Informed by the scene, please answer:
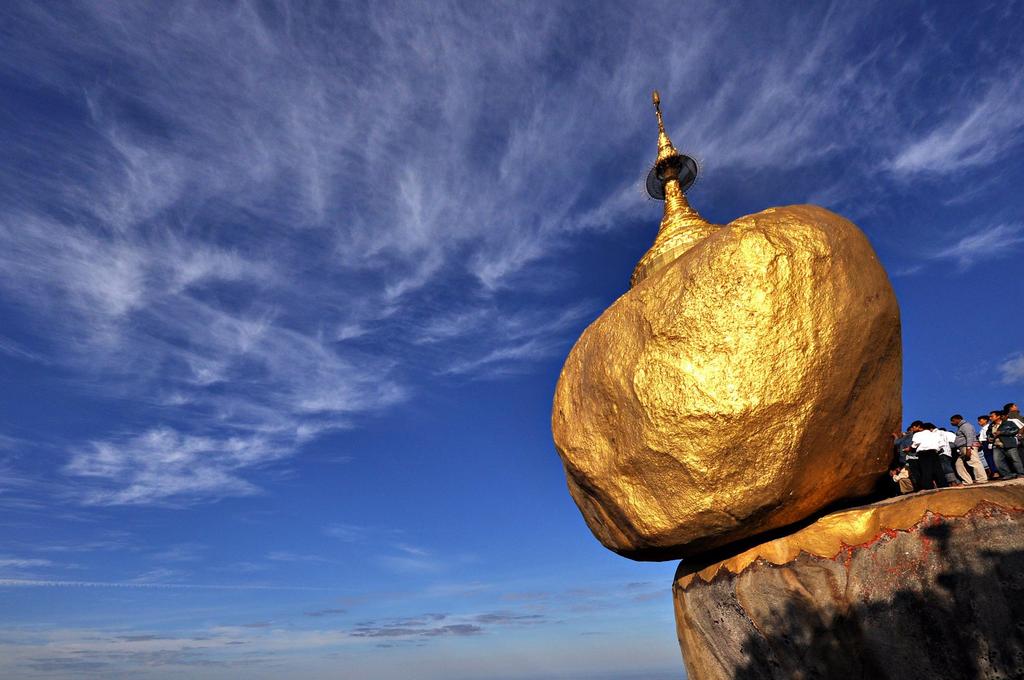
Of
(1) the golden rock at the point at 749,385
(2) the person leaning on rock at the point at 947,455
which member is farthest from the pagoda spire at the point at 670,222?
(2) the person leaning on rock at the point at 947,455

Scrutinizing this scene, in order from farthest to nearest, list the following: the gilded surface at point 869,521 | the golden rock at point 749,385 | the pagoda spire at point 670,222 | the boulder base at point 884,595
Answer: the pagoda spire at point 670,222
the golden rock at point 749,385
the gilded surface at point 869,521
the boulder base at point 884,595

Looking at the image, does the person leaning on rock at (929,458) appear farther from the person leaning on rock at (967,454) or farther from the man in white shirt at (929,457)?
the person leaning on rock at (967,454)

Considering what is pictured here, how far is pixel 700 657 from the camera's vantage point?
8484mm

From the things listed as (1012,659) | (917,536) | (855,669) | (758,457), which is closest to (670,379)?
(758,457)

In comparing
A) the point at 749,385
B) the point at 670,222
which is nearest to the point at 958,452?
the point at 749,385

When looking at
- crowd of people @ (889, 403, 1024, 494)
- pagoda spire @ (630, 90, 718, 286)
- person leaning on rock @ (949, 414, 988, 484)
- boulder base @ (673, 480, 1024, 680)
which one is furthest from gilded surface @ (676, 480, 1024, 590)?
pagoda spire @ (630, 90, 718, 286)

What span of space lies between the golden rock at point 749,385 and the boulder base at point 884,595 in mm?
493

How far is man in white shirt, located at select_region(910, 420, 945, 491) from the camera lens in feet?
28.5

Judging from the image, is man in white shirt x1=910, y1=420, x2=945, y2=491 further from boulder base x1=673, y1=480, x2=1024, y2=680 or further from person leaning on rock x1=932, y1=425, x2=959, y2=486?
boulder base x1=673, y1=480, x2=1024, y2=680

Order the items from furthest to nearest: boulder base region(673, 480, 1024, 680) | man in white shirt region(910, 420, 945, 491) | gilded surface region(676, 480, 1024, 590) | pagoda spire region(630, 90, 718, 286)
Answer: pagoda spire region(630, 90, 718, 286)
man in white shirt region(910, 420, 945, 491)
gilded surface region(676, 480, 1024, 590)
boulder base region(673, 480, 1024, 680)

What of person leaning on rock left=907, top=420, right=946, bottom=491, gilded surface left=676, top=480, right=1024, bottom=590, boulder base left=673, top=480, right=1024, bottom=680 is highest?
person leaning on rock left=907, top=420, right=946, bottom=491

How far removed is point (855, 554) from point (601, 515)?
3.14 m

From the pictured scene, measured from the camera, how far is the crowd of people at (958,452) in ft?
28.6

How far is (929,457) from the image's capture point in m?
8.72
